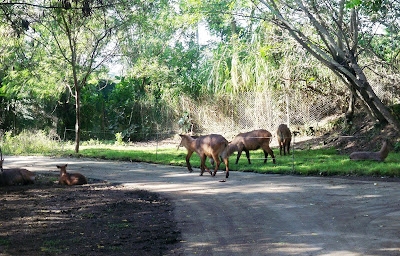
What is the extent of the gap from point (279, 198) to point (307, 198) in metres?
0.56

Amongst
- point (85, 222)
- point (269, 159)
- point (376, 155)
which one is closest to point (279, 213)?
point (85, 222)

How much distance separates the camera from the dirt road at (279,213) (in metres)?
6.59

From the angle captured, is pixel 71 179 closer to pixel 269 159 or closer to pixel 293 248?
pixel 269 159

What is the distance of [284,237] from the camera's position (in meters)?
7.02

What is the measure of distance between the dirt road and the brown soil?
1.39 feet

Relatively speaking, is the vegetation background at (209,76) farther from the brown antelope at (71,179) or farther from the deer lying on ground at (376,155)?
the brown antelope at (71,179)

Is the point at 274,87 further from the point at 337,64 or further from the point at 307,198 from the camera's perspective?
the point at 307,198

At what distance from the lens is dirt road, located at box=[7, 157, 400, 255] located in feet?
21.6

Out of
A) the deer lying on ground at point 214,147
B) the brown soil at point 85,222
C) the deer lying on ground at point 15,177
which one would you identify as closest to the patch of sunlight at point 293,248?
the brown soil at point 85,222

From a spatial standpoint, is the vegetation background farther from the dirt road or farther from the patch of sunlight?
the patch of sunlight

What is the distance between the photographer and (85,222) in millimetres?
8227

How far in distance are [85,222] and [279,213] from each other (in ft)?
10.8

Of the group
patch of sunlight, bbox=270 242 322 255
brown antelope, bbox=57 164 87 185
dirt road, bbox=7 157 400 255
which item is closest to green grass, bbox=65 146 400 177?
dirt road, bbox=7 157 400 255

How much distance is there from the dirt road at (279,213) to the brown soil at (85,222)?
0.42m
